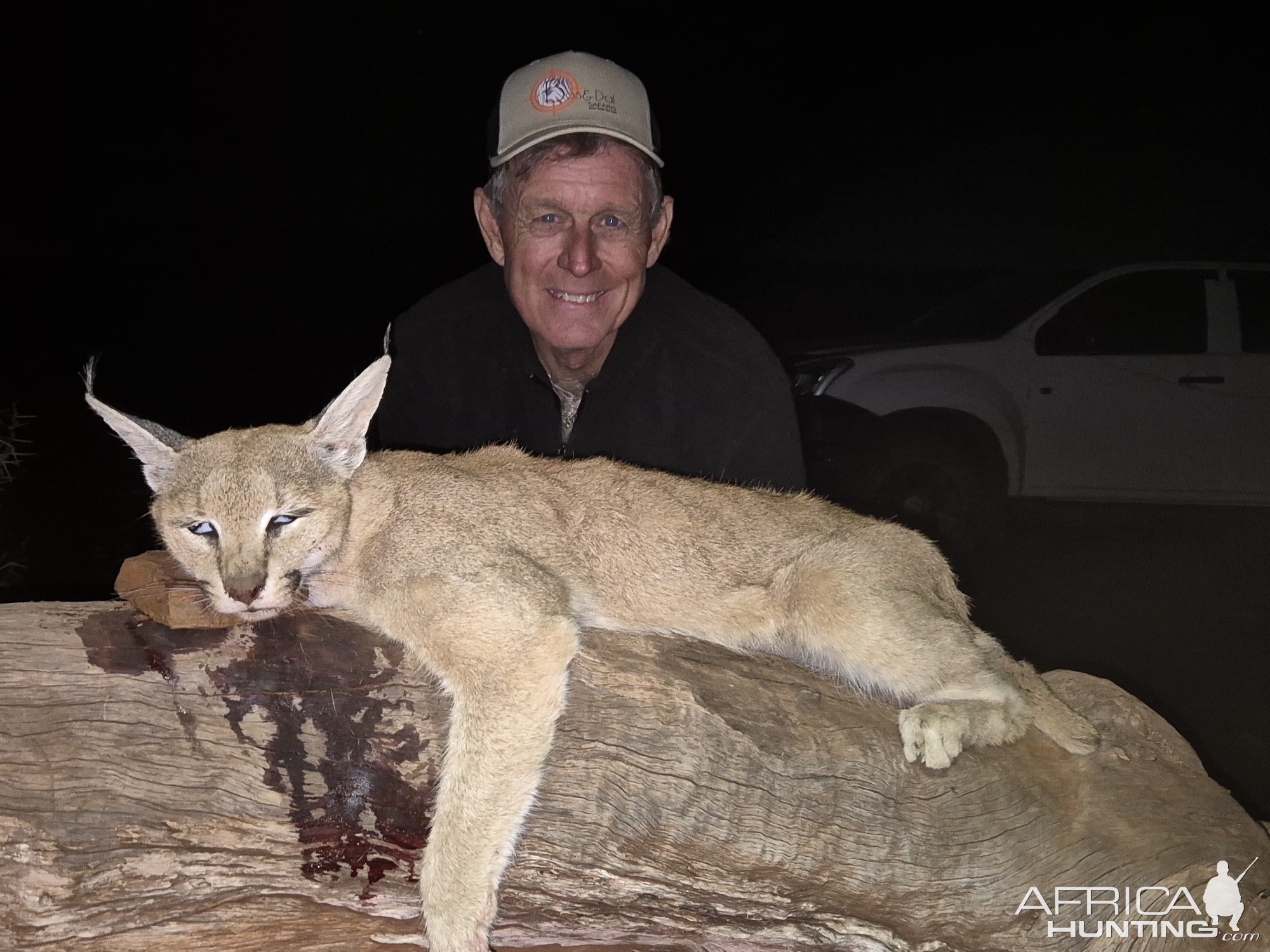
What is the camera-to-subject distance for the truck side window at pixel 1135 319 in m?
9.52

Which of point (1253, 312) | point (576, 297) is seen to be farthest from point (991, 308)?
point (576, 297)

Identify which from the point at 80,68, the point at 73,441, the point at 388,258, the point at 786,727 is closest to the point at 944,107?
the point at 388,258

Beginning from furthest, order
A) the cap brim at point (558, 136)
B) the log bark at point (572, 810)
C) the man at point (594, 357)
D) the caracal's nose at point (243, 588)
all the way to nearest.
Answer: the man at point (594, 357) → the cap brim at point (558, 136) → the caracal's nose at point (243, 588) → the log bark at point (572, 810)

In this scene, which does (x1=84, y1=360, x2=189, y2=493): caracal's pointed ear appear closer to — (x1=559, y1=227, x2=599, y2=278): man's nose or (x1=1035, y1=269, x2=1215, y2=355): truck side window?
(x1=559, y1=227, x2=599, y2=278): man's nose

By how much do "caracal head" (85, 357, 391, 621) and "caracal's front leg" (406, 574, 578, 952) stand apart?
0.61m

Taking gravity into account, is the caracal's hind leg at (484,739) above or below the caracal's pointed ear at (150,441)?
below

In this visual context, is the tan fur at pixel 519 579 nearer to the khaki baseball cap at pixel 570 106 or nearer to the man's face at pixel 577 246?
the man's face at pixel 577 246

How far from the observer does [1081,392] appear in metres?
9.52

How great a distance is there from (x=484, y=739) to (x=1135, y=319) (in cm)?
894

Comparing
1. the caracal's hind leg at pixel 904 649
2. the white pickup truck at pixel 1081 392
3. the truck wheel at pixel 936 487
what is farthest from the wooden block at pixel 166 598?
the truck wheel at pixel 936 487

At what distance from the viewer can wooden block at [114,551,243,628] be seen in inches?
126

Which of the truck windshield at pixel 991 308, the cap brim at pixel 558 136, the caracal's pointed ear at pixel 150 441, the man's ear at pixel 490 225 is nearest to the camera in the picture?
the caracal's pointed ear at pixel 150 441

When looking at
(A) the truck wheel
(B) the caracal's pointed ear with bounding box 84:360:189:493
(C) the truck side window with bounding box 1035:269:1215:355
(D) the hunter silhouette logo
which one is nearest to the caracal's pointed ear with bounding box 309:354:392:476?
(B) the caracal's pointed ear with bounding box 84:360:189:493

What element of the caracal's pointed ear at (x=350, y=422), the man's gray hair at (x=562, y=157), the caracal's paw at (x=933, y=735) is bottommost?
the caracal's paw at (x=933, y=735)
